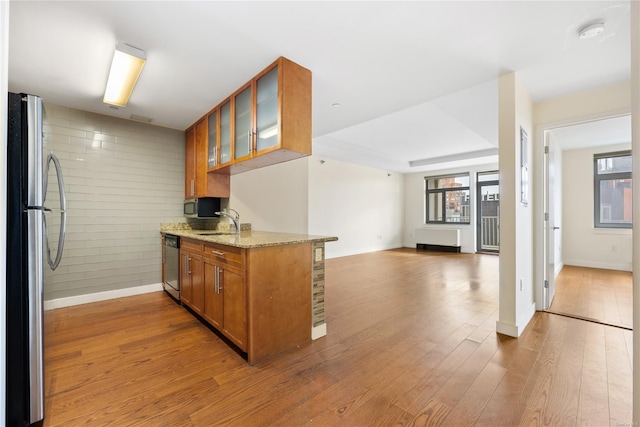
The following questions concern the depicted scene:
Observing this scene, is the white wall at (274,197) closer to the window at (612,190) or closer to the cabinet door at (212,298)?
the cabinet door at (212,298)

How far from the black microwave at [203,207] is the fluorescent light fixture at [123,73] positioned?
1400 mm

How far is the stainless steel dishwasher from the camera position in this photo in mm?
3447

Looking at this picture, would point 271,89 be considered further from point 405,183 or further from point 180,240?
point 405,183

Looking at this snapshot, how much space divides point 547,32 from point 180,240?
12.9 feet

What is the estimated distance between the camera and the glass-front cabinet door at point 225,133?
122 inches

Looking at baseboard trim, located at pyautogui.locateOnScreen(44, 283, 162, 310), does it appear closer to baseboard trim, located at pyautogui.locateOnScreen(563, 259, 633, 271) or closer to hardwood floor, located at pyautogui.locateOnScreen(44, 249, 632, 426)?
hardwood floor, located at pyautogui.locateOnScreen(44, 249, 632, 426)

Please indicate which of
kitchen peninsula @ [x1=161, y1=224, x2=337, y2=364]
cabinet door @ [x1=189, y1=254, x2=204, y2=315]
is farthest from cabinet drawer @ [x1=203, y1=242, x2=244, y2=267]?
cabinet door @ [x1=189, y1=254, x2=204, y2=315]

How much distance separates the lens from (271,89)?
2.42m

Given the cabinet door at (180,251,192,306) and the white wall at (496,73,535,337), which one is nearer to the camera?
the white wall at (496,73,535,337)

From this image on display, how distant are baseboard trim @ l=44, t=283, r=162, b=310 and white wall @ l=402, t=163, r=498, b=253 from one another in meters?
7.49

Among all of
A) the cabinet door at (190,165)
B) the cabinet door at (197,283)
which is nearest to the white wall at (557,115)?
the cabinet door at (197,283)

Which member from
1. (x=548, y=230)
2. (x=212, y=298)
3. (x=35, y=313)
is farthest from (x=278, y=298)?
(x=548, y=230)

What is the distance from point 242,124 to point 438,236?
709 cm

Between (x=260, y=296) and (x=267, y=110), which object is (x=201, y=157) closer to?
(x=267, y=110)
